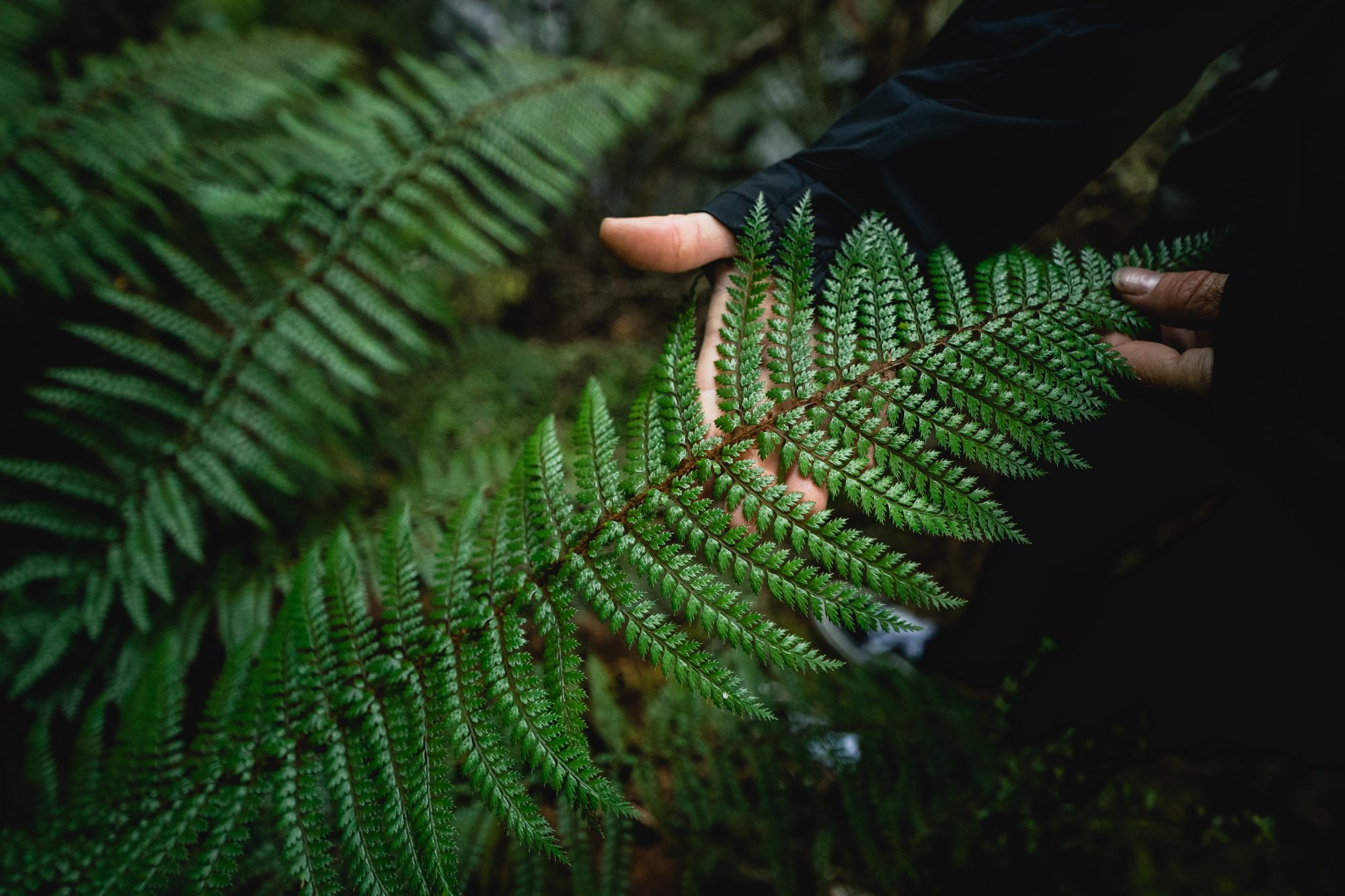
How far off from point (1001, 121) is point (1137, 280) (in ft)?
1.47

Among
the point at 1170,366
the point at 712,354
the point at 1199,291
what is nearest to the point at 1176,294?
the point at 1199,291

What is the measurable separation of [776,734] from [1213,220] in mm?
1838

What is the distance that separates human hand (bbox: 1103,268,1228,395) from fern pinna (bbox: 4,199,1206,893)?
6 centimetres

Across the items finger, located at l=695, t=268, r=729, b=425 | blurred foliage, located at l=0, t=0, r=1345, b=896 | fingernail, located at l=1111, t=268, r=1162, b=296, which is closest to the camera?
fingernail, located at l=1111, t=268, r=1162, b=296

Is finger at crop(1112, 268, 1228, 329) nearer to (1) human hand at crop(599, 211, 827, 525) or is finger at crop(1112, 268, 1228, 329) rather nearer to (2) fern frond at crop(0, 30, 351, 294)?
(1) human hand at crop(599, 211, 827, 525)

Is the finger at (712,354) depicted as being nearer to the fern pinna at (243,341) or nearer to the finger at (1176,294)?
the finger at (1176,294)

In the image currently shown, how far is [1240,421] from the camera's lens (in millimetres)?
1025

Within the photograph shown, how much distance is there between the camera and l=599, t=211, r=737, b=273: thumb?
4.04 ft

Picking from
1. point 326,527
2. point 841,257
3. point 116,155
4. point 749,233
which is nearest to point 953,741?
point 841,257

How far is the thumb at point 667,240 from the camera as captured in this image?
1.23 m

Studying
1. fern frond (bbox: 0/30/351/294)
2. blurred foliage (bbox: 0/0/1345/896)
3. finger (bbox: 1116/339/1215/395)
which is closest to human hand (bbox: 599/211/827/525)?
finger (bbox: 1116/339/1215/395)

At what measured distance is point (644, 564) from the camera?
1056mm

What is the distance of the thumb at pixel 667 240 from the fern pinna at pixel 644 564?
14cm

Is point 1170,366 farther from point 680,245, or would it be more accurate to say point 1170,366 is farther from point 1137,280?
point 680,245
